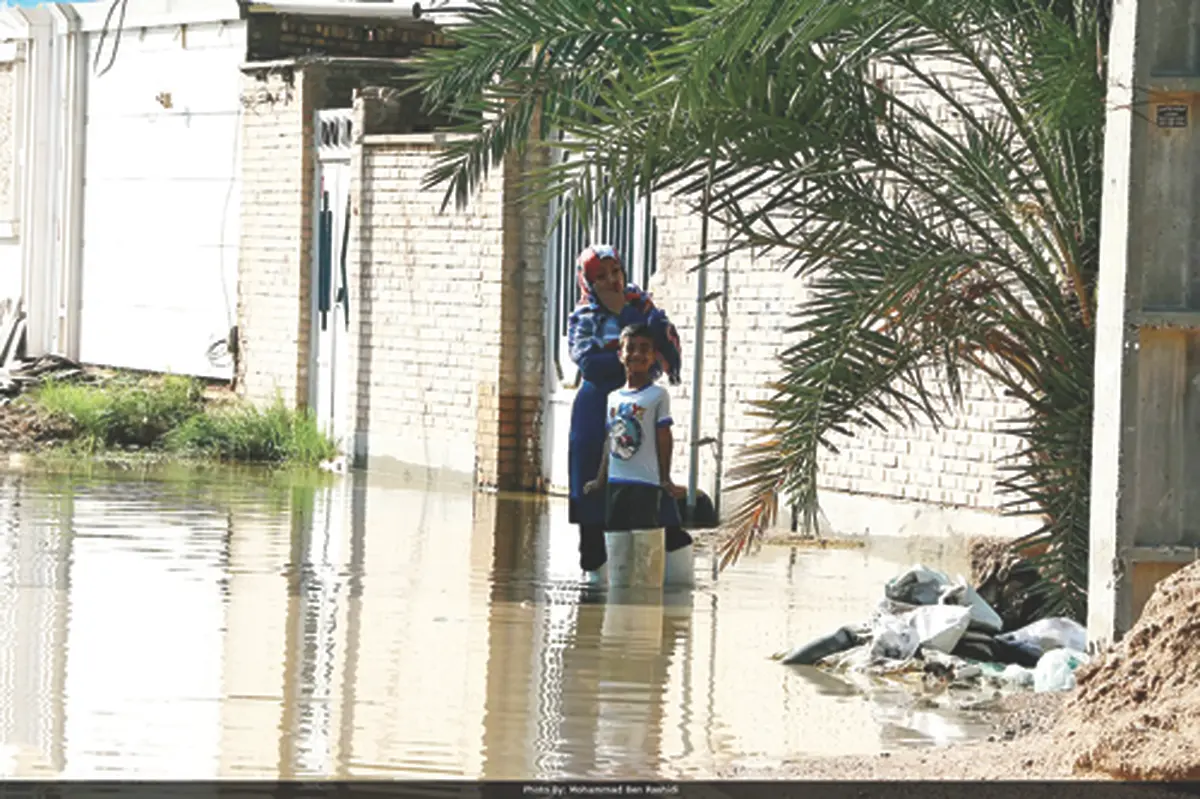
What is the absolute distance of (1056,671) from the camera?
Result: 9.24m

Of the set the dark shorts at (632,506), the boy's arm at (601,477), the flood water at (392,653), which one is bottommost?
the flood water at (392,653)

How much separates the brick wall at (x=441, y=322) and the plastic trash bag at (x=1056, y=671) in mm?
8537

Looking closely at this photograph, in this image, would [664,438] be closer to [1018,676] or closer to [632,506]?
[632,506]

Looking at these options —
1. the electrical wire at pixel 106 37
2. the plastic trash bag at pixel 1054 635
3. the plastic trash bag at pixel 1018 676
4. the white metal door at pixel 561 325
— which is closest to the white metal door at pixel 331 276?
the white metal door at pixel 561 325

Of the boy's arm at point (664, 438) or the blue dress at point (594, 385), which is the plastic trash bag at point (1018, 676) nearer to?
the boy's arm at point (664, 438)

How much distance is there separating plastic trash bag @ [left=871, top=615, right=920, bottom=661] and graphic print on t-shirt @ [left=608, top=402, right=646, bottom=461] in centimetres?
191

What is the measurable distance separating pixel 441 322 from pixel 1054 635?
955cm

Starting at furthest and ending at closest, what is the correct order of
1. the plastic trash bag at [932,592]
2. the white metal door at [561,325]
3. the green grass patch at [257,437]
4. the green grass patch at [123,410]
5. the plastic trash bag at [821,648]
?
the green grass patch at [123,410] → the green grass patch at [257,437] → the white metal door at [561,325] → the plastic trash bag at [932,592] → the plastic trash bag at [821,648]

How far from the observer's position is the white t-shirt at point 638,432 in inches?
449

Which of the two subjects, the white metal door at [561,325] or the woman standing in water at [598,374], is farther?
the white metal door at [561,325]

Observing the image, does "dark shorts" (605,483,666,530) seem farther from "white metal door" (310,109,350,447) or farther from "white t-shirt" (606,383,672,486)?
"white metal door" (310,109,350,447)

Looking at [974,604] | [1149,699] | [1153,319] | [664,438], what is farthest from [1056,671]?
[664,438]

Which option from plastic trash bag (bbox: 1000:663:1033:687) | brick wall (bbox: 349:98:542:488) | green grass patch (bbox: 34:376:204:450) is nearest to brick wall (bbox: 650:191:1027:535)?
brick wall (bbox: 349:98:542:488)

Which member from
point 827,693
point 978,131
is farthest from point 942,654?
point 978,131
